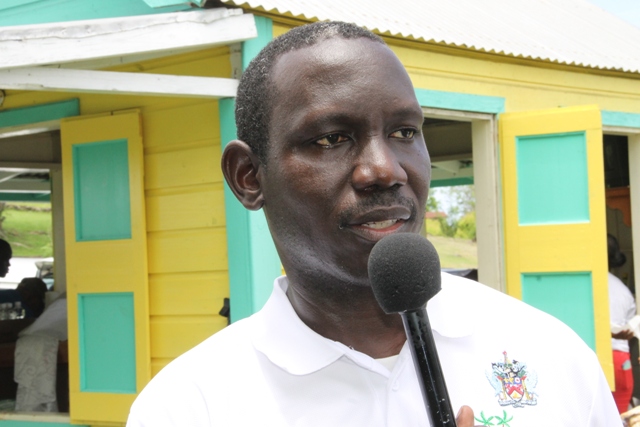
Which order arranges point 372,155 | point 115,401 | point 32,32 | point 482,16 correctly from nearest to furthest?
point 372,155
point 32,32
point 115,401
point 482,16

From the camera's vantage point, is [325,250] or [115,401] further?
[115,401]

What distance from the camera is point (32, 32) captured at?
11.2 feet

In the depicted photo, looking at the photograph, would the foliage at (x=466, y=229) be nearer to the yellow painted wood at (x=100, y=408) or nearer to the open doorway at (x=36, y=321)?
the open doorway at (x=36, y=321)

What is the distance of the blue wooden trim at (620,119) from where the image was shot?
6094mm

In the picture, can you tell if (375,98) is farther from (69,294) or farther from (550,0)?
(550,0)

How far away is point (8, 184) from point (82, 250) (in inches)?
266

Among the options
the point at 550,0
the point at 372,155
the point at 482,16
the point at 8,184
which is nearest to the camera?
the point at 372,155

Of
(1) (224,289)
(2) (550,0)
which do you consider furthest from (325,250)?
(2) (550,0)

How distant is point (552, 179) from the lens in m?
5.24

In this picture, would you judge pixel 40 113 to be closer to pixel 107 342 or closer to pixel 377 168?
pixel 107 342

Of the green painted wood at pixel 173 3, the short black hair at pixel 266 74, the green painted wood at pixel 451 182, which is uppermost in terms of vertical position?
the green painted wood at pixel 173 3

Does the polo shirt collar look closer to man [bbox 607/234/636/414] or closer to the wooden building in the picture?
the wooden building

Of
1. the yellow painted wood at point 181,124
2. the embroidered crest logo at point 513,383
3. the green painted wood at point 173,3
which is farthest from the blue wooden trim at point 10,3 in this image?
the embroidered crest logo at point 513,383

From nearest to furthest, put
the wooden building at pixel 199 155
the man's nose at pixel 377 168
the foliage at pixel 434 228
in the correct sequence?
1. the man's nose at pixel 377 168
2. the wooden building at pixel 199 155
3. the foliage at pixel 434 228
